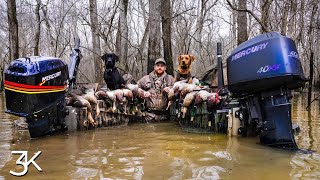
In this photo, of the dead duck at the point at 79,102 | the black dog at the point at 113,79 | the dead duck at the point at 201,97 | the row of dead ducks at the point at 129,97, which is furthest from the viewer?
the black dog at the point at 113,79

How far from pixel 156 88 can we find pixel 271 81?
4.25 m

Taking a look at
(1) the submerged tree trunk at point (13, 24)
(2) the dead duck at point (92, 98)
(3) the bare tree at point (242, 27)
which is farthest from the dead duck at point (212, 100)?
(1) the submerged tree trunk at point (13, 24)

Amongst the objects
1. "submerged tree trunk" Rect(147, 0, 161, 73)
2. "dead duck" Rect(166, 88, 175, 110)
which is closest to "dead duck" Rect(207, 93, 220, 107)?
"dead duck" Rect(166, 88, 175, 110)

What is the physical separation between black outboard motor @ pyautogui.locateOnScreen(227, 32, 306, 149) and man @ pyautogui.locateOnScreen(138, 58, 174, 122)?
10.9ft

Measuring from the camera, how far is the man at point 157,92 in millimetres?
8633

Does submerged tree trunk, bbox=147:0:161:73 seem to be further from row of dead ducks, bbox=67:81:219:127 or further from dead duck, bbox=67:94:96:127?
dead duck, bbox=67:94:96:127

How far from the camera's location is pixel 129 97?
8062 millimetres

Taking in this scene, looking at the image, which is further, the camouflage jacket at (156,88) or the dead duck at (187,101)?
the camouflage jacket at (156,88)

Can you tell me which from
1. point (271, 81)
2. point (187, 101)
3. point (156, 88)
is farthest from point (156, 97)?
point (271, 81)

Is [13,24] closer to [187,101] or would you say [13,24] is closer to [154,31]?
[154,31]

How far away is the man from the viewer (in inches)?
340

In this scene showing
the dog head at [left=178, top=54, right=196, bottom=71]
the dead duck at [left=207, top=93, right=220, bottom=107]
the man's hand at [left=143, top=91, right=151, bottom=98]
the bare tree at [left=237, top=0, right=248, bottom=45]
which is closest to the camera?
the dead duck at [left=207, top=93, right=220, bottom=107]

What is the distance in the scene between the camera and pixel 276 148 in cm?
492

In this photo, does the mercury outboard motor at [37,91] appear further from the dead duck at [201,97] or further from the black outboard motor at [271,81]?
the black outboard motor at [271,81]
